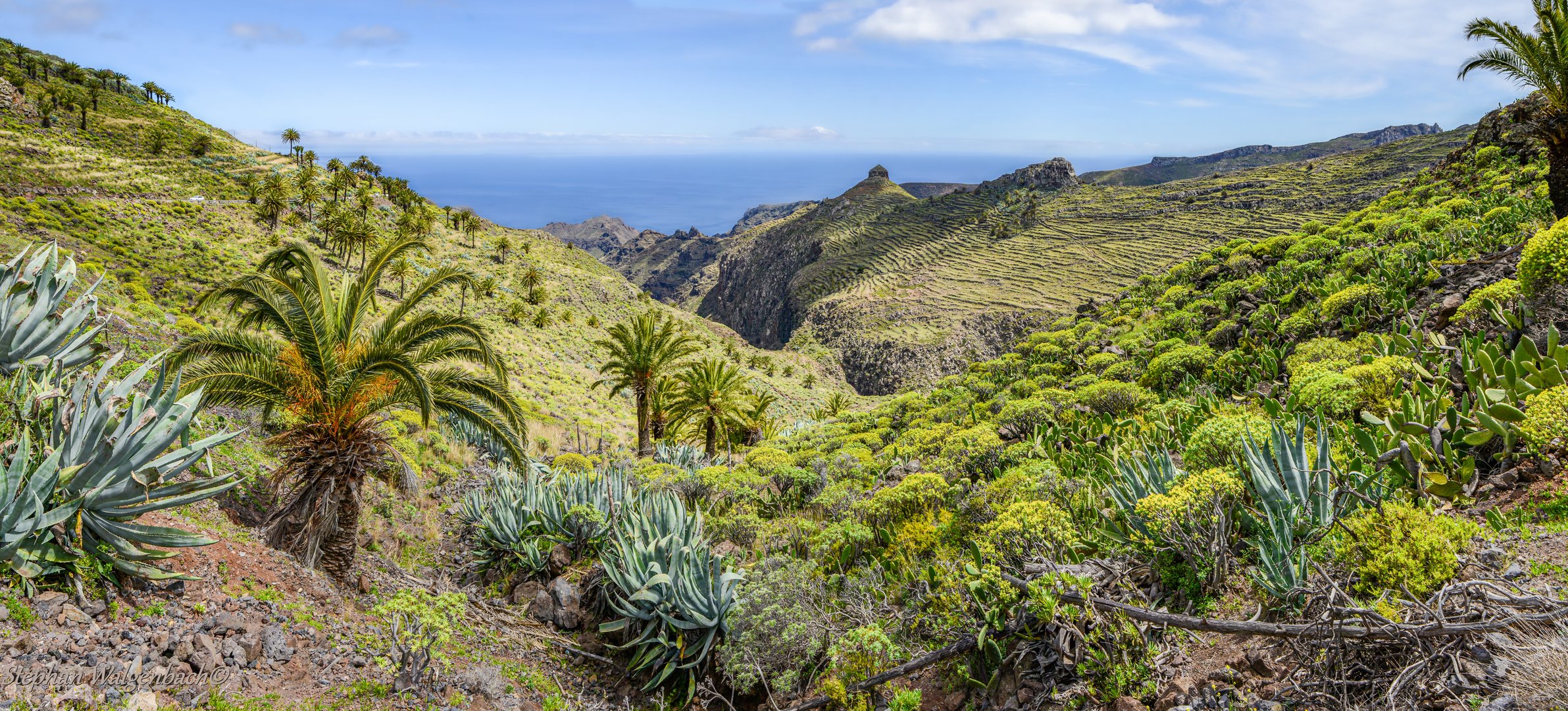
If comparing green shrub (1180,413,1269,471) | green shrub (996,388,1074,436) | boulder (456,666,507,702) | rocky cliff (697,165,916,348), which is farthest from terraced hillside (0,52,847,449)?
rocky cliff (697,165,916,348)

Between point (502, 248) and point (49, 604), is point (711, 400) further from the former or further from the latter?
point (502, 248)

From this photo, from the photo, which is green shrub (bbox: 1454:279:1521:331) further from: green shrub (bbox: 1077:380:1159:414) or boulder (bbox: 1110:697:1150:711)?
boulder (bbox: 1110:697:1150:711)

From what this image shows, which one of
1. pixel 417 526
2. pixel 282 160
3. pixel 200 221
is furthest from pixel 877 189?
pixel 417 526

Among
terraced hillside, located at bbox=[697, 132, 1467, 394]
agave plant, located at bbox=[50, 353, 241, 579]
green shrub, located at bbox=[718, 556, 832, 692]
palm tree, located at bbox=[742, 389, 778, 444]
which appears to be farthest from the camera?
terraced hillside, located at bbox=[697, 132, 1467, 394]

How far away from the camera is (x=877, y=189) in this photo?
113312 mm

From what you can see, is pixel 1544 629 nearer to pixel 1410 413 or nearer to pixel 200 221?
pixel 1410 413

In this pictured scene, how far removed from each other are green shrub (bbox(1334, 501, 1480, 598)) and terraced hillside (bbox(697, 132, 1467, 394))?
3910 cm

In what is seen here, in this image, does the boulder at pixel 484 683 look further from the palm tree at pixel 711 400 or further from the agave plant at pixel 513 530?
the palm tree at pixel 711 400

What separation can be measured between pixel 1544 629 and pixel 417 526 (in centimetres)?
1202

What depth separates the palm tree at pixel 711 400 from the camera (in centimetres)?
1941

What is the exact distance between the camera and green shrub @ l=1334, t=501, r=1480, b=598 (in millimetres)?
3279

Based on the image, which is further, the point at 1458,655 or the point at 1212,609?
the point at 1212,609

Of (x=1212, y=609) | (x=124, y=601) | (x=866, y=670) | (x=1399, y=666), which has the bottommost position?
(x=866, y=670)

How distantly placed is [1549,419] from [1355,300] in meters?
7.42
